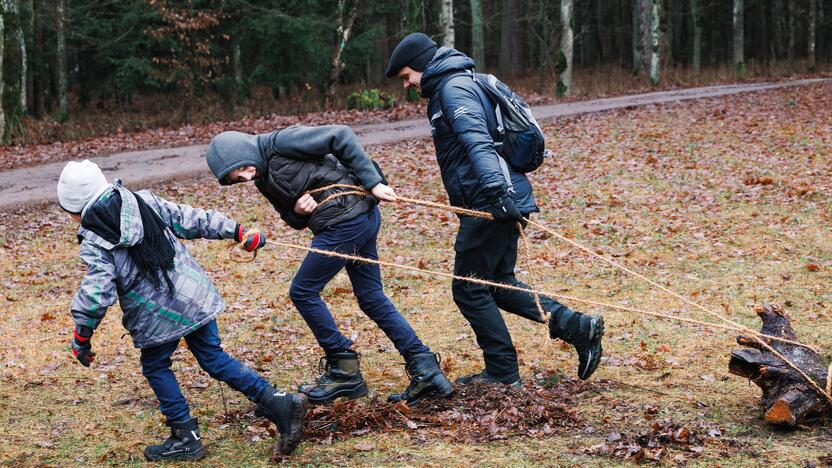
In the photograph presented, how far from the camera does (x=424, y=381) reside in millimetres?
5039

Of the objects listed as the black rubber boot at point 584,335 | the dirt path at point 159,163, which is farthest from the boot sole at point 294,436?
the dirt path at point 159,163

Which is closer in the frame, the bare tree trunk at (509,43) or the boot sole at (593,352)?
the boot sole at (593,352)

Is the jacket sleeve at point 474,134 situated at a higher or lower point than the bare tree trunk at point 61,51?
lower

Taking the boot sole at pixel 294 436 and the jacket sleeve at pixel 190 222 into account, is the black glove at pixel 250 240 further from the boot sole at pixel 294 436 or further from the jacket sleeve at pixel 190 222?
the boot sole at pixel 294 436

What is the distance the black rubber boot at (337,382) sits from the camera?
521cm

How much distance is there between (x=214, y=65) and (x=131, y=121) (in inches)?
164

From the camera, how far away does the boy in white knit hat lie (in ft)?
14.1

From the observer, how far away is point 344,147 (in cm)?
480

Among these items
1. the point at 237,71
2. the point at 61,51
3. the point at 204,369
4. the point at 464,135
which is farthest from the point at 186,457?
the point at 61,51

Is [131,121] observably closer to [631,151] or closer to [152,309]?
[631,151]

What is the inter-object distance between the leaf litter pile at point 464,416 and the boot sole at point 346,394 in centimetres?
13

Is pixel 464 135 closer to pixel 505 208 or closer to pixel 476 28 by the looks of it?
pixel 505 208

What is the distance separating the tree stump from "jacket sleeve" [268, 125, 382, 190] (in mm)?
2392

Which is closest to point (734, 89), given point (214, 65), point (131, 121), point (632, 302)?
point (214, 65)
